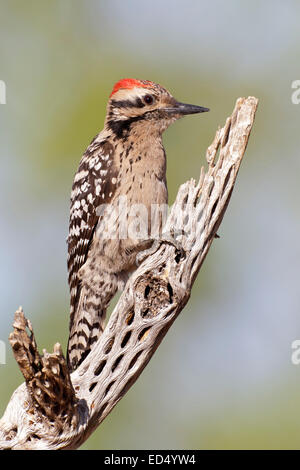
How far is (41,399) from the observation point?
4363 millimetres

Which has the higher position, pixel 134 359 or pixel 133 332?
pixel 133 332

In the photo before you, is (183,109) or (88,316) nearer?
(183,109)

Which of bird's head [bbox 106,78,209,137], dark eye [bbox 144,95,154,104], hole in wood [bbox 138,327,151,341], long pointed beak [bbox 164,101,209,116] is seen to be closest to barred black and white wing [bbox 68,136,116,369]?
bird's head [bbox 106,78,209,137]

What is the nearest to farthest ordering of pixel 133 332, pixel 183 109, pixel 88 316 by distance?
pixel 133 332 < pixel 183 109 < pixel 88 316

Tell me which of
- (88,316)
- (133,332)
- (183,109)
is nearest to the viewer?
(133,332)

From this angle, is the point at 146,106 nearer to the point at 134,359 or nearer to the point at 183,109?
the point at 183,109

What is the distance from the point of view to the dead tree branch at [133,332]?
14.6 feet

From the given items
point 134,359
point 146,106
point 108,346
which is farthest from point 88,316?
point 146,106

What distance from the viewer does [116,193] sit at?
6191 millimetres

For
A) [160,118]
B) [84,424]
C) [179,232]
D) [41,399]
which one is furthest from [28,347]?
[160,118]

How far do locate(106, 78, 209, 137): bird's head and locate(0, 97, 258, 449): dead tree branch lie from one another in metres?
1.04

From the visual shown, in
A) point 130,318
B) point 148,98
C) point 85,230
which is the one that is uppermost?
point 148,98

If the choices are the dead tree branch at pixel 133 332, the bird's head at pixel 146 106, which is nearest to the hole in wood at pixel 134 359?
the dead tree branch at pixel 133 332

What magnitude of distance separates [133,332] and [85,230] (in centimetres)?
171
